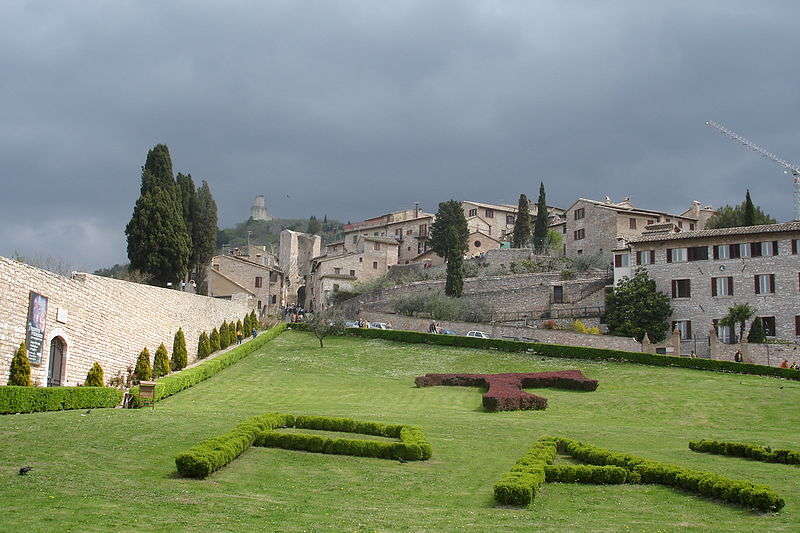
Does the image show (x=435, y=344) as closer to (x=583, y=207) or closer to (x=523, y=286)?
(x=523, y=286)

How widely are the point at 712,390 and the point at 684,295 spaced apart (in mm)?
29568

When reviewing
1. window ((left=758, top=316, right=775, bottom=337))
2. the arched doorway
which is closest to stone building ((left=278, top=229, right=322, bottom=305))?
window ((left=758, top=316, right=775, bottom=337))

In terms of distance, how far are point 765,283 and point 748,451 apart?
4751cm

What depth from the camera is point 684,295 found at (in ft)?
222

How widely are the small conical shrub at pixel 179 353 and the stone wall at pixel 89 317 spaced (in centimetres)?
55

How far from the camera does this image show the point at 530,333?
2416 inches

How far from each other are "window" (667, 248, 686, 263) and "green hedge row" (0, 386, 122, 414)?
171ft

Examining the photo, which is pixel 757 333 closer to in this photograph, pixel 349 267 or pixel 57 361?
pixel 57 361

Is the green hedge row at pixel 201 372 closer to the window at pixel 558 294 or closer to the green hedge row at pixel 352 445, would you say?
the green hedge row at pixel 352 445

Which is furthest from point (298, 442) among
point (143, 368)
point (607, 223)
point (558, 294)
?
point (607, 223)

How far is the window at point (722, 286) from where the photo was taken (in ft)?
216

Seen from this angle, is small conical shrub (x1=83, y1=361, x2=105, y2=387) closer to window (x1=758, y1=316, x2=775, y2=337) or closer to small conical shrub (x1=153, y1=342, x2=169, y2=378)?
small conical shrub (x1=153, y1=342, x2=169, y2=378)

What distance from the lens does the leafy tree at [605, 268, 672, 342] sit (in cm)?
6606

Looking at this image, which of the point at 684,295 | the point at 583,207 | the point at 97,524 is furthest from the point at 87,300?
the point at 583,207
